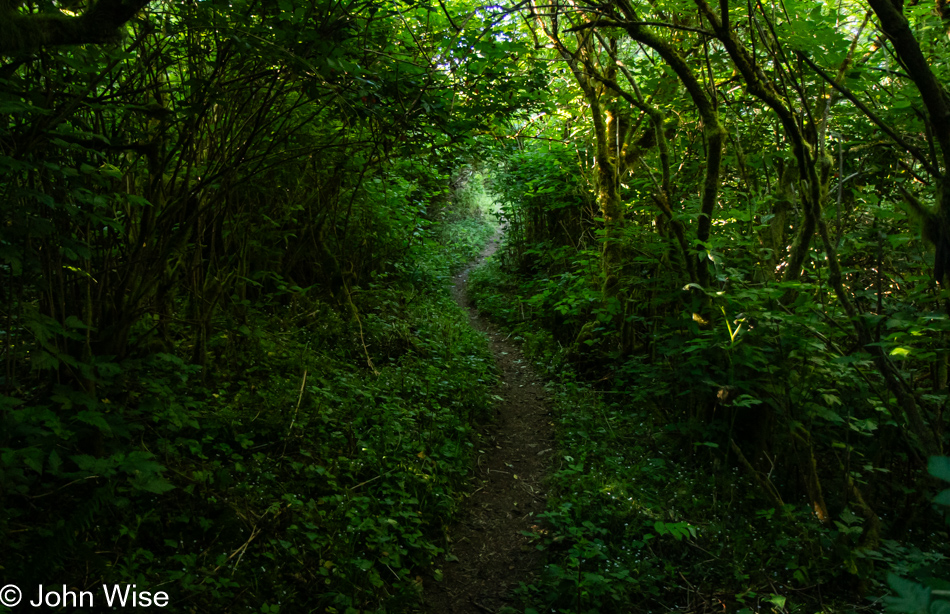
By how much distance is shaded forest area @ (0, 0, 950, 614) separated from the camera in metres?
2.89

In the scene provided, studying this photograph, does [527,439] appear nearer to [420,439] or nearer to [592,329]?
[420,439]

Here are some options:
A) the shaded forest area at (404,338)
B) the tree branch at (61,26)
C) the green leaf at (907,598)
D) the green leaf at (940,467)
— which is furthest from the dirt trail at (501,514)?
the tree branch at (61,26)

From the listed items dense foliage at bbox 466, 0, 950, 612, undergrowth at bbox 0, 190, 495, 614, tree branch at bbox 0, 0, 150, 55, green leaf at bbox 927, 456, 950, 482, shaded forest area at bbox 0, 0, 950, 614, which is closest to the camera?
green leaf at bbox 927, 456, 950, 482

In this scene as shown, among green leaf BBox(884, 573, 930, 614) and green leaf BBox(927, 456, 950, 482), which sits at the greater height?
green leaf BBox(927, 456, 950, 482)

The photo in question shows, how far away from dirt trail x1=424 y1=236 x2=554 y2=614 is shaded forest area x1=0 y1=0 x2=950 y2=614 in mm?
211

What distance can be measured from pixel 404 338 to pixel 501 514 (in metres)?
3.50

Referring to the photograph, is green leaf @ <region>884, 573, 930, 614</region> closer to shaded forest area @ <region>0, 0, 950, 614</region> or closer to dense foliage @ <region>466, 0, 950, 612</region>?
shaded forest area @ <region>0, 0, 950, 614</region>

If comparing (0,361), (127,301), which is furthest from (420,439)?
(0,361)

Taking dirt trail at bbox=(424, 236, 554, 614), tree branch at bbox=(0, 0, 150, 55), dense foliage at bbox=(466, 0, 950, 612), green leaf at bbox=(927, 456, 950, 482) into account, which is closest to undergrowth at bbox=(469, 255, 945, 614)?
dense foliage at bbox=(466, 0, 950, 612)

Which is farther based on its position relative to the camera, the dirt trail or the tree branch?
the dirt trail

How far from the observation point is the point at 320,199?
25.0 ft

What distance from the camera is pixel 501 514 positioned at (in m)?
5.09

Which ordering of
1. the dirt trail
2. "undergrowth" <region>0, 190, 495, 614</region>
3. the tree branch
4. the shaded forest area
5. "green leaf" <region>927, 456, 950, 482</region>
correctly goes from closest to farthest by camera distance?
"green leaf" <region>927, 456, 950, 482</region>, the tree branch, "undergrowth" <region>0, 190, 495, 614</region>, the shaded forest area, the dirt trail

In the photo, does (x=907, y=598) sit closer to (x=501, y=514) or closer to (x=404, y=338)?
(x=501, y=514)
